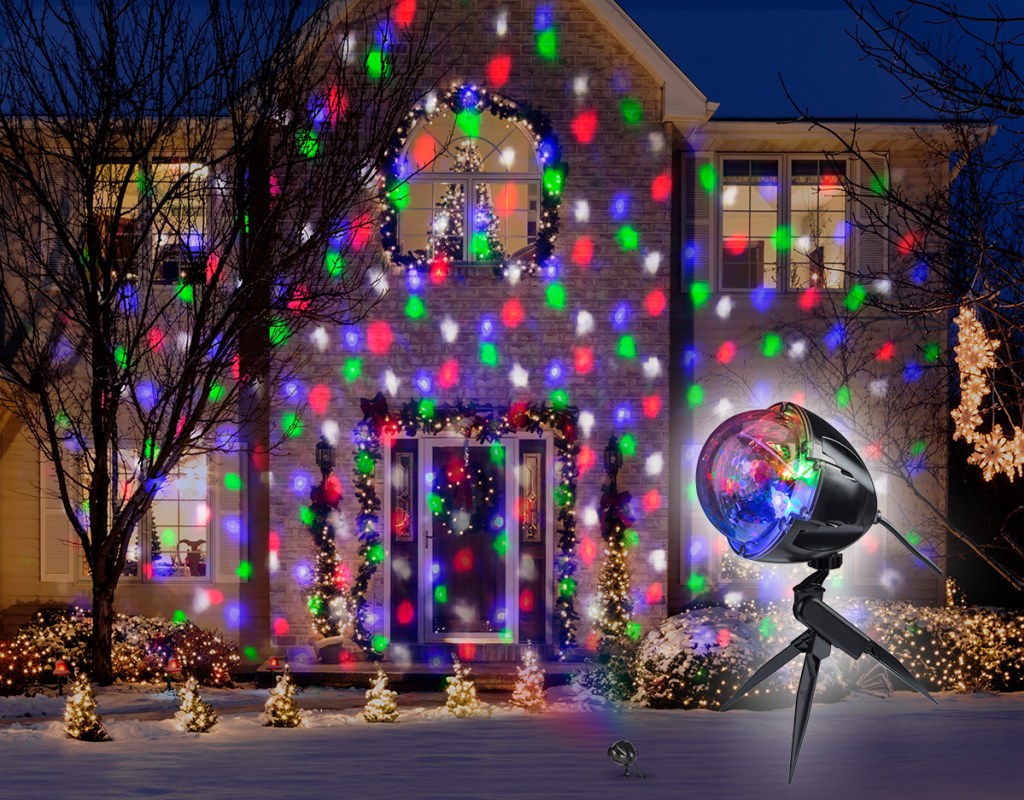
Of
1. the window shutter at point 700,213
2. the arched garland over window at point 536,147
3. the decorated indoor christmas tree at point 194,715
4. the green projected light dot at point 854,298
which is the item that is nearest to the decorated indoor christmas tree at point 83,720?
the decorated indoor christmas tree at point 194,715

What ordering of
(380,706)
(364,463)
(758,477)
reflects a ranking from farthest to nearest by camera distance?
(364,463)
(380,706)
(758,477)

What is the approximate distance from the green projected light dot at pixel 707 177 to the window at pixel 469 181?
213cm

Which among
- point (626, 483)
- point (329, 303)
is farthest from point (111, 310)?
point (626, 483)

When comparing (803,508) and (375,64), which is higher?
(375,64)

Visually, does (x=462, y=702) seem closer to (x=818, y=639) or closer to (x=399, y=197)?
(x=818, y=639)

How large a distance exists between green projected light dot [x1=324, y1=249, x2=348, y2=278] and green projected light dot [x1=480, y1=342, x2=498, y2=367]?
169cm

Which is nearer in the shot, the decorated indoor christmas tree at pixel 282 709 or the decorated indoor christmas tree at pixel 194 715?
the decorated indoor christmas tree at pixel 194 715

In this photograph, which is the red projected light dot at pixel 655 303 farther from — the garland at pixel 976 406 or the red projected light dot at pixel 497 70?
the garland at pixel 976 406

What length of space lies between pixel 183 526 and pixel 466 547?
11.5 ft

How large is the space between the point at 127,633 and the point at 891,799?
9007 millimetres

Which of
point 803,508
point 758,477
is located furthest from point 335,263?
point 803,508

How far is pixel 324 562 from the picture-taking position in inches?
486

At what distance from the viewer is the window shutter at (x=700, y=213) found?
13.6 meters

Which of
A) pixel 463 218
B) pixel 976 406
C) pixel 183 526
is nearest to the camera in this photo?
pixel 976 406
